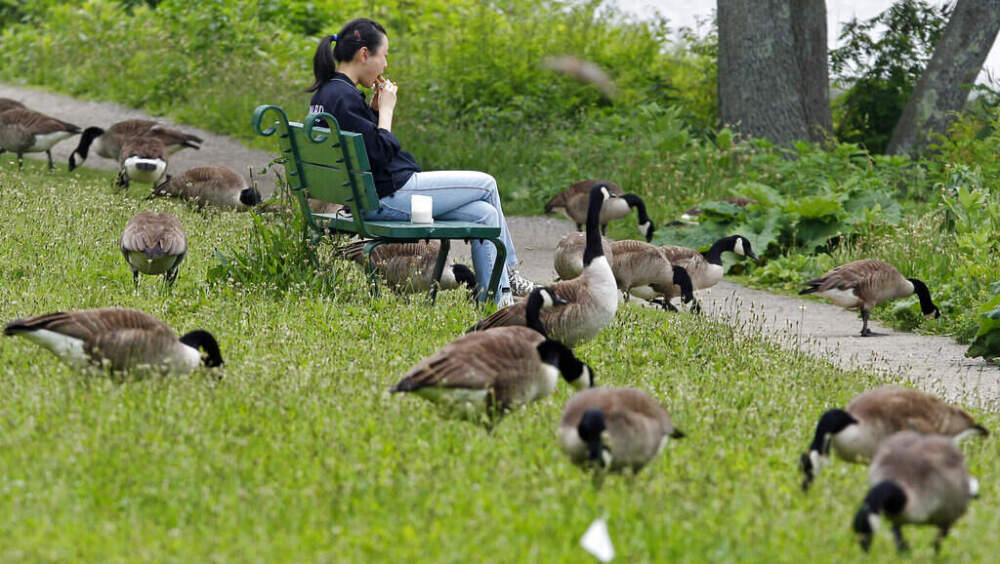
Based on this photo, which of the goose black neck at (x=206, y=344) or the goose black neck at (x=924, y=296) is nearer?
the goose black neck at (x=206, y=344)

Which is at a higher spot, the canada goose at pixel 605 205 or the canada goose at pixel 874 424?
the canada goose at pixel 874 424

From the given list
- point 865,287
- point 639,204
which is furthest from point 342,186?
point 639,204

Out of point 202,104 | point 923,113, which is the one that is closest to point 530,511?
point 923,113

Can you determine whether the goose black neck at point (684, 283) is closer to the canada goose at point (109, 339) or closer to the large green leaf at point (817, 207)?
the large green leaf at point (817, 207)

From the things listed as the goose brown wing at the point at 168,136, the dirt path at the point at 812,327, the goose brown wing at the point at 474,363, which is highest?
the goose brown wing at the point at 474,363

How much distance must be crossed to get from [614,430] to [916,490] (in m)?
1.23

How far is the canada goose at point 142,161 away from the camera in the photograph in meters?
14.8

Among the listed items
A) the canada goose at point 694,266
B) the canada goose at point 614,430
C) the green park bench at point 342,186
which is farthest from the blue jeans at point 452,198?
the canada goose at point 614,430

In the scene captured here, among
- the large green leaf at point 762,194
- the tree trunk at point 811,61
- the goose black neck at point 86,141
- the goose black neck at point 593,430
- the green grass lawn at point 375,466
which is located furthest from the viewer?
the tree trunk at point 811,61

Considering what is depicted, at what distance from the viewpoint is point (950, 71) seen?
55.9 feet

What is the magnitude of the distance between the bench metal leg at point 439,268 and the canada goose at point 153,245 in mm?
1990

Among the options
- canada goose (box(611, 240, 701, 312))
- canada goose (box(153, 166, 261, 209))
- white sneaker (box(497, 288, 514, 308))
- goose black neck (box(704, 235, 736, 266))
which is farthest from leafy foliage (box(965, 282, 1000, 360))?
canada goose (box(153, 166, 261, 209))

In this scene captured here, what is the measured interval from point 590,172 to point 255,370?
11107 millimetres

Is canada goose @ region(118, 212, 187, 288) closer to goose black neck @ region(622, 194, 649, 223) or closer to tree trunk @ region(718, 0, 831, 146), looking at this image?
goose black neck @ region(622, 194, 649, 223)
